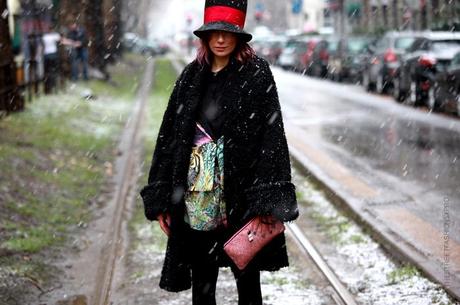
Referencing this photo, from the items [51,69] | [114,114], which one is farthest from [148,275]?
[51,69]

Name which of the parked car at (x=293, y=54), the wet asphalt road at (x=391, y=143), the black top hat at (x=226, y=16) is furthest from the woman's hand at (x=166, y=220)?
the parked car at (x=293, y=54)

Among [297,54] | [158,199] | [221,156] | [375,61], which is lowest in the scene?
[297,54]

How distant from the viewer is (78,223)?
7.75m

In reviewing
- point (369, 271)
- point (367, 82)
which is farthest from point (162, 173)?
point (367, 82)

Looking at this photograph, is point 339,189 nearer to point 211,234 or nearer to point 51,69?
point 211,234

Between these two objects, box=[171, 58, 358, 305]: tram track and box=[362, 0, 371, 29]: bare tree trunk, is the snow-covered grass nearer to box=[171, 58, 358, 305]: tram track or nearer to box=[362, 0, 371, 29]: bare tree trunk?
box=[171, 58, 358, 305]: tram track

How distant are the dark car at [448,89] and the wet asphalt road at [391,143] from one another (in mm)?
294

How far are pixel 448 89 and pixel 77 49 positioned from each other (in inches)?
471

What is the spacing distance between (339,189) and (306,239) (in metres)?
1.81

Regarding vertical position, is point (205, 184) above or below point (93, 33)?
below

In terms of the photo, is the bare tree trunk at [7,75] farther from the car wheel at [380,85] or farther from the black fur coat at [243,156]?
the car wheel at [380,85]

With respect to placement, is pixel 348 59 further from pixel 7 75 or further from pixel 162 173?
pixel 162 173

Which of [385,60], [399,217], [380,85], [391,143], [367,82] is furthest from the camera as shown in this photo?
[367,82]

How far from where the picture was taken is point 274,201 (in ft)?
10.8
